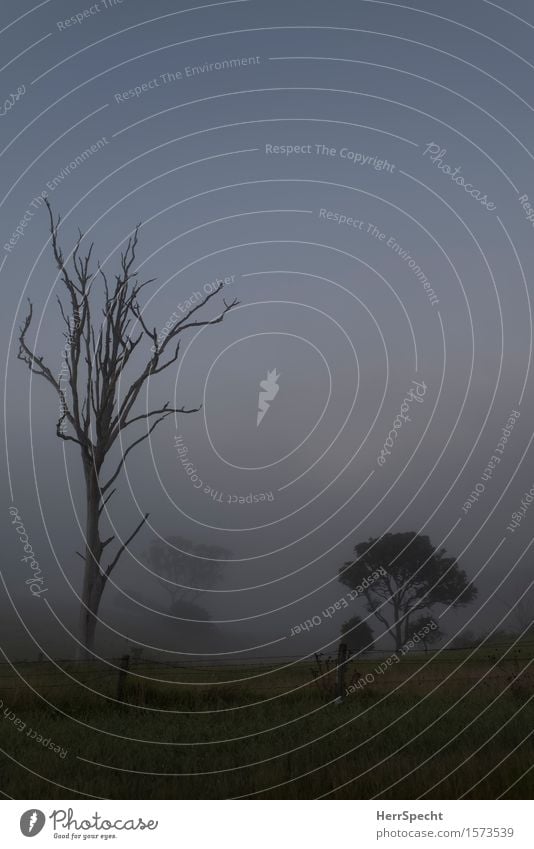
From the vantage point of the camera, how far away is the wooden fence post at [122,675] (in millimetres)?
15764

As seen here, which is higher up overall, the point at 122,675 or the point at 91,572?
the point at 91,572

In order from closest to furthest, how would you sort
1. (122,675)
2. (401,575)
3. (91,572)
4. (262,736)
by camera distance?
(262,736), (122,675), (91,572), (401,575)

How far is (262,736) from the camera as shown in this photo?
39.3 feet

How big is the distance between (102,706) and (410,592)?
39034 millimetres

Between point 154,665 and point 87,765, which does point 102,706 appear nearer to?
point 154,665

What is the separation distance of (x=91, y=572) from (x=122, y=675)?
4.97 meters

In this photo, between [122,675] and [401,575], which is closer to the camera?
[122,675]

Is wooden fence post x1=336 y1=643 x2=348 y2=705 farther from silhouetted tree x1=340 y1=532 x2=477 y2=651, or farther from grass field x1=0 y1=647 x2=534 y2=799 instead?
silhouetted tree x1=340 y1=532 x2=477 y2=651

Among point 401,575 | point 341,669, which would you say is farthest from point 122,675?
point 401,575

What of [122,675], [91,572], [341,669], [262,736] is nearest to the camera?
[262,736]

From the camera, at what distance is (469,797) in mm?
7637

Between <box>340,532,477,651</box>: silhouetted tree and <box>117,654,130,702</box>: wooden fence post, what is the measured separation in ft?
107

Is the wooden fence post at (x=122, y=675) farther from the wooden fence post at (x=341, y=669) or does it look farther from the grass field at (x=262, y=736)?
the wooden fence post at (x=341, y=669)

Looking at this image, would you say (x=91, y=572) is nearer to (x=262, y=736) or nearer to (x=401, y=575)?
(x=262, y=736)
